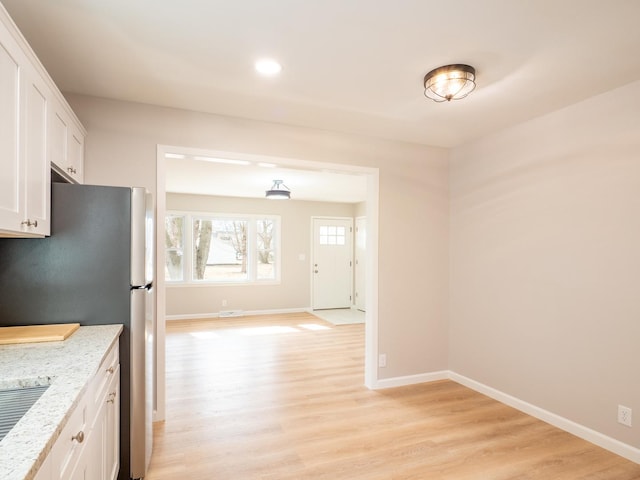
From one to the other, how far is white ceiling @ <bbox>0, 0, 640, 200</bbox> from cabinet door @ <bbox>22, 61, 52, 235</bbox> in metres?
0.40

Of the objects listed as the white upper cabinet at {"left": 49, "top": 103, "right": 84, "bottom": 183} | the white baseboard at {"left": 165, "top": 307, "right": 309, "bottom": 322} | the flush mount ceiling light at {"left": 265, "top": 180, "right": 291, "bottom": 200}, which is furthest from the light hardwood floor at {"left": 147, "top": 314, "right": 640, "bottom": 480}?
the white baseboard at {"left": 165, "top": 307, "right": 309, "bottom": 322}

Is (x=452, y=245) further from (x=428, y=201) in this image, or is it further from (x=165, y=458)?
(x=165, y=458)

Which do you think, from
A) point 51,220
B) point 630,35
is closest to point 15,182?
point 51,220

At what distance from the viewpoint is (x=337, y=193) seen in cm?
701

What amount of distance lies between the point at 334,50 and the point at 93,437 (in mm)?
2238

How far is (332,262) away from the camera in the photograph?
8227mm

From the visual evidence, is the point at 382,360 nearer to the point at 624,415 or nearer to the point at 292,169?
the point at 624,415

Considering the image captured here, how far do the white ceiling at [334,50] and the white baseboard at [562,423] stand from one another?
248cm

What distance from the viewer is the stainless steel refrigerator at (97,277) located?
1.91m

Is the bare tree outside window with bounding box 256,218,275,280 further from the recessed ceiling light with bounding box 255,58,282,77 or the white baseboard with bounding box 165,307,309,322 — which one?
the recessed ceiling light with bounding box 255,58,282,77

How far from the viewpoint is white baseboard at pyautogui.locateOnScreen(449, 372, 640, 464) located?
8.01 feet

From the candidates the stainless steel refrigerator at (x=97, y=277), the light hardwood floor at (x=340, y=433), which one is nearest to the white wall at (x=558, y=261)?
the light hardwood floor at (x=340, y=433)

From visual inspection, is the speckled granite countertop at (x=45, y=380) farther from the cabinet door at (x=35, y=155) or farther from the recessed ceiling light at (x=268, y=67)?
the recessed ceiling light at (x=268, y=67)

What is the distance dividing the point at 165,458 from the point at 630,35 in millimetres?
3698
